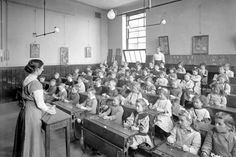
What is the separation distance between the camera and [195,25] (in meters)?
9.38

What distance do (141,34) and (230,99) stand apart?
8.69 meters

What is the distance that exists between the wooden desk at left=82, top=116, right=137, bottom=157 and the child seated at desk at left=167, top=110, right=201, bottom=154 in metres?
0.64

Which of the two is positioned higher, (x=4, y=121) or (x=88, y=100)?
(x=88, y=100)

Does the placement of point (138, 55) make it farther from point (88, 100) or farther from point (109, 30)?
point (88, 100)

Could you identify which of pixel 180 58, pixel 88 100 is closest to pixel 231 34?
pixel 180 58

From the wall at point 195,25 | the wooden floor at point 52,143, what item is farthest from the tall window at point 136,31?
the wooden floor at point 52,143

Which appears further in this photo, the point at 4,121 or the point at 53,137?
the point at 4,121

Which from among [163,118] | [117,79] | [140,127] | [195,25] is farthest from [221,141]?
[195,25]

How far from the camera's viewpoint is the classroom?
2.61 metres

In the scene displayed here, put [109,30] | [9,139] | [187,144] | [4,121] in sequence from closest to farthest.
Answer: [187,144], [9,139], [4,121], [109,30]

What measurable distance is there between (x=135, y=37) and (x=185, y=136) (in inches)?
422

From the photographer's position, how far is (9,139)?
4.40 m

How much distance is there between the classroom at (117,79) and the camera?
103 inches

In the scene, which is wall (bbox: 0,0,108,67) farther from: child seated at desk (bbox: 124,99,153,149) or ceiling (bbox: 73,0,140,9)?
child seated at desk (bbox: 124,99,153,149)
